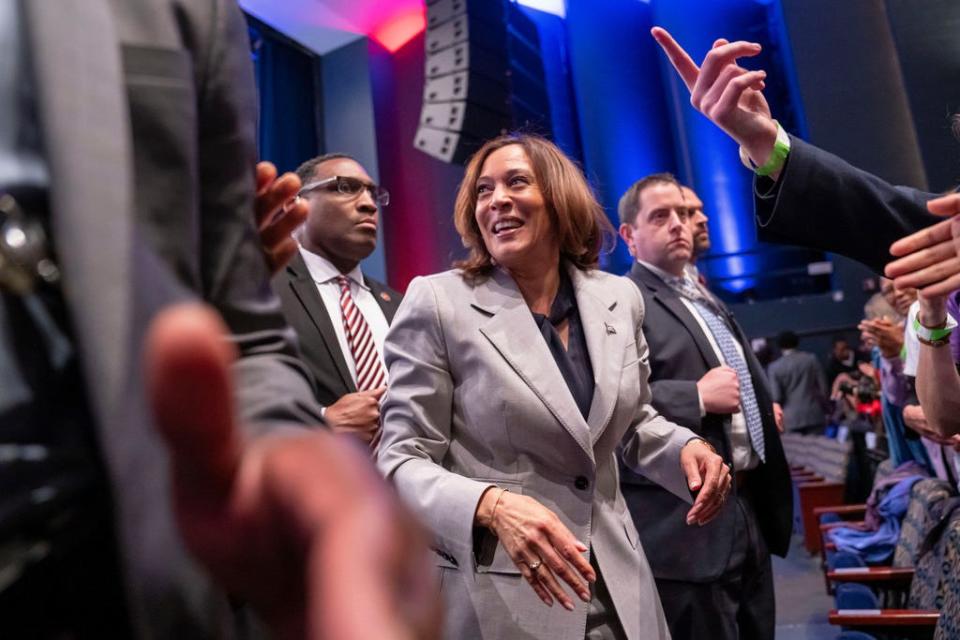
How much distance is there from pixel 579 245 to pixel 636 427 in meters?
0.49

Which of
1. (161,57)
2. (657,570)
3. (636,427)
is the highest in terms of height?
(161,57)

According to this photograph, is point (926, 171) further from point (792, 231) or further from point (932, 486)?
point (792, 231)

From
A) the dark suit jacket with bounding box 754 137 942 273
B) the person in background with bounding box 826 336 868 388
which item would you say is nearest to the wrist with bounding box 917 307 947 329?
the dark suit jacket with bounding box 754 137 942 273

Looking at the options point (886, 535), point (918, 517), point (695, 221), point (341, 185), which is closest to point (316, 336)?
point (341, 185)

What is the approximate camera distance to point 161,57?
0.53 m

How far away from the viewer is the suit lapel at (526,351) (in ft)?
5.16

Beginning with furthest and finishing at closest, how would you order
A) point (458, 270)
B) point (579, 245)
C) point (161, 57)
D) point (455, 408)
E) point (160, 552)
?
point (579, 245) < point (458, 270) < point (455, 408) < point (161, 57) < point (160, 552)

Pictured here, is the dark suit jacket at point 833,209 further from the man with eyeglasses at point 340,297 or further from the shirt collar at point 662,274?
the shirt collar at point 662,274

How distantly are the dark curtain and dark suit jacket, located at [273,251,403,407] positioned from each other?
5543 mm

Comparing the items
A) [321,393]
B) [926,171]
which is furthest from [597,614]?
[926,171]

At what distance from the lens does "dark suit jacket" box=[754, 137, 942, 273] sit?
5.03ft

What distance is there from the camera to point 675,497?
2.32 meters

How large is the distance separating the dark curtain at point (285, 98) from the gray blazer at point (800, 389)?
16.9ft

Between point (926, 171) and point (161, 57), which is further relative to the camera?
point (926, 171)
